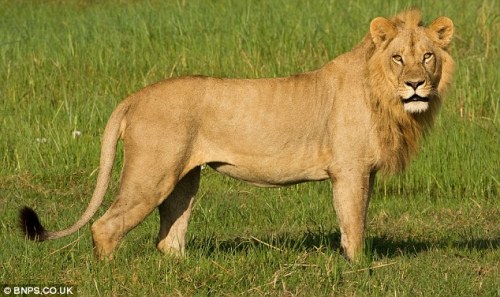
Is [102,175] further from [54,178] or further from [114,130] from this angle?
[54,178]

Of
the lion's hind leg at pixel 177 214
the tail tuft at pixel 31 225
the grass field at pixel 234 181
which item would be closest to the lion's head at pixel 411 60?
the grass field at pixel 234 181

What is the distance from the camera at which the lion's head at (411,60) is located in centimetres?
496

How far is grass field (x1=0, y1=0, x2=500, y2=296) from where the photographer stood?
15.7 feet

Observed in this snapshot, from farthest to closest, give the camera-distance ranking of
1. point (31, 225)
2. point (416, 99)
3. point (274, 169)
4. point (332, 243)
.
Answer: point (332, 243) < point (274, 169) < point (416, 99) < point (31, 225)

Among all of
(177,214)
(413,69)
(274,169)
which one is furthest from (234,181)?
(413,69)

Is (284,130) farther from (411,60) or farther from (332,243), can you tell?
(332,243)

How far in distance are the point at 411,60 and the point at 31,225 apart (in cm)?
187

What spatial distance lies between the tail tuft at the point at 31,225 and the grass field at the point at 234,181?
0.46 ft

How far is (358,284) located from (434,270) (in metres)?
0.54

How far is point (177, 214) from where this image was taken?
17.3 ft

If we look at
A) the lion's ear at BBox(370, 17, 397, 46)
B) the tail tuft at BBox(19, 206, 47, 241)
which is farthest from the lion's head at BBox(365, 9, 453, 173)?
the tail tuft at BBox(19, 206, 47, 241)

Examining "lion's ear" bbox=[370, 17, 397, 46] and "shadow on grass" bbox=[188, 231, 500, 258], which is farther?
"shadow on grass" bbox=[188, 231, 500, 258]

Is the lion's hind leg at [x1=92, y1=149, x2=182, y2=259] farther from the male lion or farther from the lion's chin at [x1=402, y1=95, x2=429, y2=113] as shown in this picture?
the lion's chin at [x1=402, y1=95, x2=429, y2=113]

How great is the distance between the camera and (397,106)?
16.7ft
